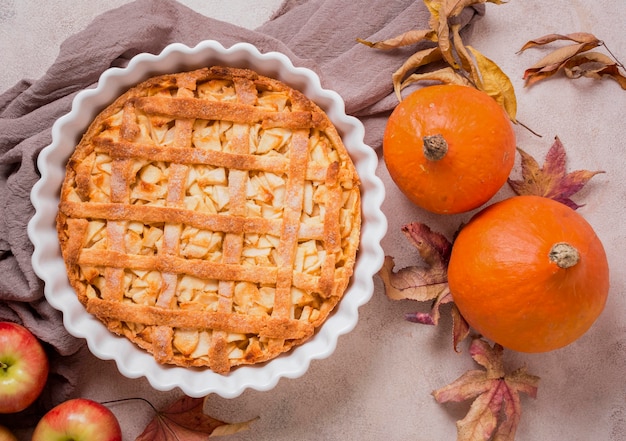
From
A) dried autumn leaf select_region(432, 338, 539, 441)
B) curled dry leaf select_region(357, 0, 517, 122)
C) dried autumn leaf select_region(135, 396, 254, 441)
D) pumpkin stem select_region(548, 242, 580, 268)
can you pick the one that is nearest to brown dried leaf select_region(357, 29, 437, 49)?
curled dry leaf select_region(357, 0, 517, 122)

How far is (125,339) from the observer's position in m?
1.37

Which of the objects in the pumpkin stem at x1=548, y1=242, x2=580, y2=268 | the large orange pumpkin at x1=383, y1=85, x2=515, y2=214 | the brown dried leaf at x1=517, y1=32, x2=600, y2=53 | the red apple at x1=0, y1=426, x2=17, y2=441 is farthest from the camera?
the brown dried leaf at x1=517, y1=32, x2=600, y2=53

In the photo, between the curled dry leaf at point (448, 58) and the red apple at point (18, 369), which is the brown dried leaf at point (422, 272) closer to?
the curled dry leaf at point (448, 58)

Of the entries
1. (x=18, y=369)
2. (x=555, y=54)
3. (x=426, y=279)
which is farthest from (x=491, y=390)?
(x=18, y=369)

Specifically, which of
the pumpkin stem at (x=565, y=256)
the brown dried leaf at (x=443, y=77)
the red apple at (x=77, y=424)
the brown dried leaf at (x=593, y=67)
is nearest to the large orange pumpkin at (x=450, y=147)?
the brown dried leaf at (x=443, y=77)

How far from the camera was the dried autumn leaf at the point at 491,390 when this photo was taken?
1.46 m

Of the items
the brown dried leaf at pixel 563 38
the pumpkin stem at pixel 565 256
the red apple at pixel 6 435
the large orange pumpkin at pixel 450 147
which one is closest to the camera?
the pumpkin stem at pixel 565 256

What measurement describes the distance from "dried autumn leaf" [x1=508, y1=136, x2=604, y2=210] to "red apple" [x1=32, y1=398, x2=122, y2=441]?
1146 mm

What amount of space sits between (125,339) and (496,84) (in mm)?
1089

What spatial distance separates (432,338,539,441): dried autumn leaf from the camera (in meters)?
1.46

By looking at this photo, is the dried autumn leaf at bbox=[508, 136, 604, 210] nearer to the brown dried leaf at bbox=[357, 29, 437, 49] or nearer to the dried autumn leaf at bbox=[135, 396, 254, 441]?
the brown dried leaf at bbox=[357, 29, 437, 49]

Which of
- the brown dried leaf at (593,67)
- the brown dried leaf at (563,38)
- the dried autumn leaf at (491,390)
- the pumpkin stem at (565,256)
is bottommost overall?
the dried autumn leaf at (491,390)

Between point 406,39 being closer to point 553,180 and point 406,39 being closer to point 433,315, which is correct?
point 553,180

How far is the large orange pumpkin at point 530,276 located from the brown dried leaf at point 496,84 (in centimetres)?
26
